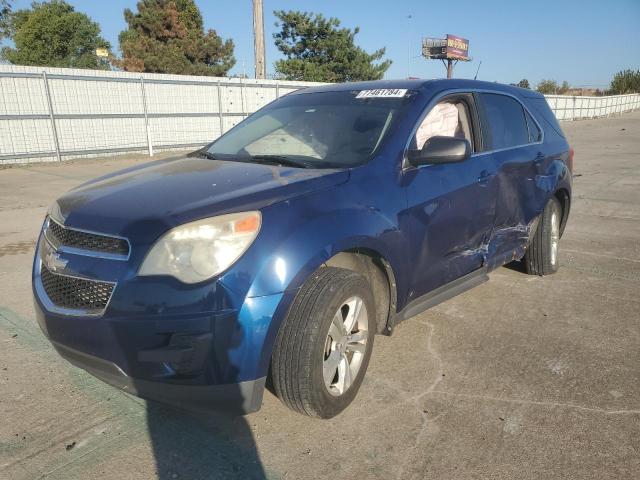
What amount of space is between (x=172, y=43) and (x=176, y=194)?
4514 centimetres

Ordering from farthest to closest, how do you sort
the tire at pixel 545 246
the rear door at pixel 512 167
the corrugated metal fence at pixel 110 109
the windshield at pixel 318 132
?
the corrugated metal fence at pixel 110 109
the tire at pixel 545 246
the rear door at pixel 512 167
the windshield at pixel 318 132

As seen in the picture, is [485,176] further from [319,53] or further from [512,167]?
[319,53]

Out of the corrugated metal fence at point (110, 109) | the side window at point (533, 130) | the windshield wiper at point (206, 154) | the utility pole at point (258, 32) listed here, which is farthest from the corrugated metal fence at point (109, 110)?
the side window at point (533, 130)

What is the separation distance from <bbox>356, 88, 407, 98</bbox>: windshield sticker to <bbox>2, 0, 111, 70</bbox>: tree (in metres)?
47.7

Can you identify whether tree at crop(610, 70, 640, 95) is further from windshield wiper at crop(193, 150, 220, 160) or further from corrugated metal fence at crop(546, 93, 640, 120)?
windshield wiper at crop(193, 150, 220, 160)

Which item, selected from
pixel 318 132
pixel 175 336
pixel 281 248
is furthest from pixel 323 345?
pixel 318 132

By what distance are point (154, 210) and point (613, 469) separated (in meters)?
2.27

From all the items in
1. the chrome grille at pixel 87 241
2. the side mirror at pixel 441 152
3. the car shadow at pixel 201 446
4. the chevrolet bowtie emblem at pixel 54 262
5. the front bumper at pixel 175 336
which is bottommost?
the car shadow at pixel 201 446

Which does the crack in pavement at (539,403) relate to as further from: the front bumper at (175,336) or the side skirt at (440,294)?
the front bumper at (175,336)

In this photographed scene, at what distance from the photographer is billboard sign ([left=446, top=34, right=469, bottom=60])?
5852cm

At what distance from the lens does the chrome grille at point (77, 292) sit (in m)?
2.19

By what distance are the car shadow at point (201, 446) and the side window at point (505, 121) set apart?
266 cm

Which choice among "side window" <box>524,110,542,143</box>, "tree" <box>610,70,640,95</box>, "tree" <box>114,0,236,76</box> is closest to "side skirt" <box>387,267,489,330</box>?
"side window" <box>524,110,542,143</box>

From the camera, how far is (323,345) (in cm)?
237
